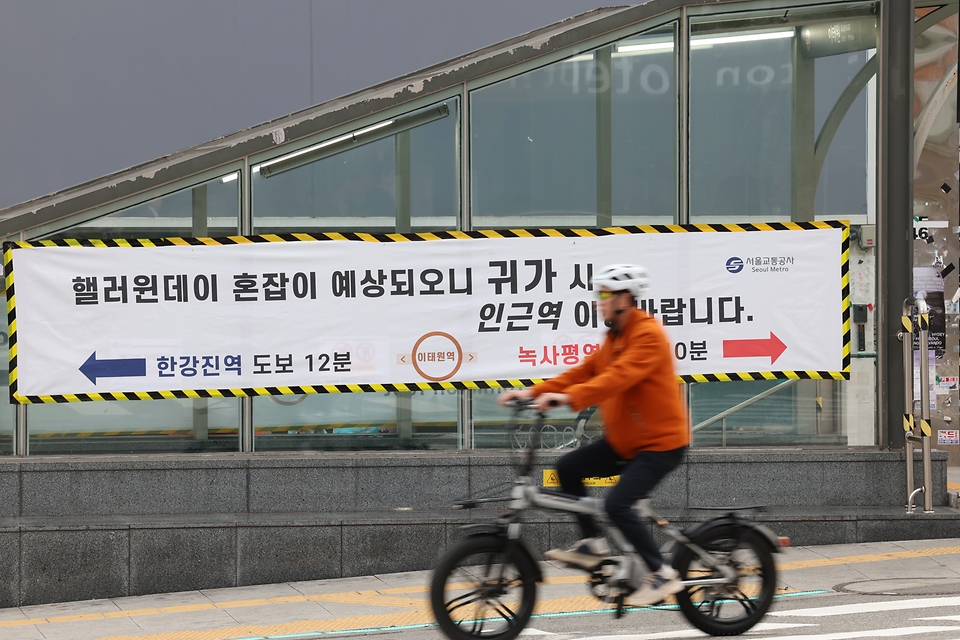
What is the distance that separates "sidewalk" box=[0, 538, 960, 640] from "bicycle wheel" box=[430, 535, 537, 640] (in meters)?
1.58

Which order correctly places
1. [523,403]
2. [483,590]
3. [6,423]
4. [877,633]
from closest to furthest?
[523,403] → [483,590] → [877,633] → [6,423]

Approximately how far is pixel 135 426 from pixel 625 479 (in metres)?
5.42

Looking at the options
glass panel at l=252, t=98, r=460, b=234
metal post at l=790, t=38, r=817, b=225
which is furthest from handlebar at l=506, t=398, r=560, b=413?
metal post at l=790, t=38, r=817, b=225

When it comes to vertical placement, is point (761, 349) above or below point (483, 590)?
above

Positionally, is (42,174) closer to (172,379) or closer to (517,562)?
(172,379)

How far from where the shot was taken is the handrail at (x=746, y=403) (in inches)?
390

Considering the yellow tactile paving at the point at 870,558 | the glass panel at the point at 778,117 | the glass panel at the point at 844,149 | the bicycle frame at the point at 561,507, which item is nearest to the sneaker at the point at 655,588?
the bicycle frame at the point at 561,507

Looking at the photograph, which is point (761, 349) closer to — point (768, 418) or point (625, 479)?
point (768, 418)

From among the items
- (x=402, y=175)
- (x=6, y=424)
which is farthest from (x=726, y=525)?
(x=6, y=424)

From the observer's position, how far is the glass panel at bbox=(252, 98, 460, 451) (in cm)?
982

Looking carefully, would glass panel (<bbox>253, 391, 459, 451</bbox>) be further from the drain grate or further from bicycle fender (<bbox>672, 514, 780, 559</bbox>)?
bicycle fender (<bbox>672, 514, 780, 559</bbox>)

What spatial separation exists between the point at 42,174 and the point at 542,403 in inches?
404

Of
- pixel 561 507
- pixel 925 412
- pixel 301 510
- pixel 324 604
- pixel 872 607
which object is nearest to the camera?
pixel 561 507

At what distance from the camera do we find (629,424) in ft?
18.9
